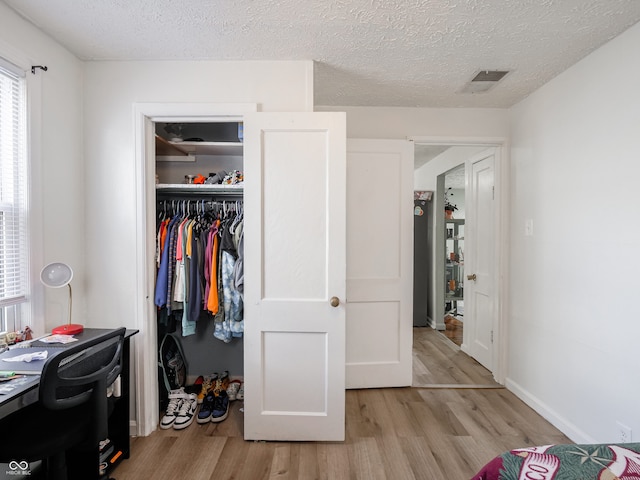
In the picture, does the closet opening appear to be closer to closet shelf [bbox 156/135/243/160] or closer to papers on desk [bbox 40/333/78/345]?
closet shelf [bbox 156/135/243/160]

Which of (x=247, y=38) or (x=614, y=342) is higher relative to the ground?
(x=247, y=38)

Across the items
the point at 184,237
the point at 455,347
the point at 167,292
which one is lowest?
the point at 455,347

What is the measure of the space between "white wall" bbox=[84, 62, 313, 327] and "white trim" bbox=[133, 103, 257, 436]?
42 millimetres

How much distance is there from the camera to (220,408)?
2.28 m

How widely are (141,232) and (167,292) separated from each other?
431mm

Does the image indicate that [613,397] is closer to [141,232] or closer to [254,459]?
[254,459]

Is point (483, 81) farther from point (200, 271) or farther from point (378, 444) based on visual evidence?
point (378, 444)

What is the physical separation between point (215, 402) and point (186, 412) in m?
0.20

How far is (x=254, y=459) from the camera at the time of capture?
186 centimetres

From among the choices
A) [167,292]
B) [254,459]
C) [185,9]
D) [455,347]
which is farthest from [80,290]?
[455,347]

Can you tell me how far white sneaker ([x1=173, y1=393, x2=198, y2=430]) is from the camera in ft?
7.11

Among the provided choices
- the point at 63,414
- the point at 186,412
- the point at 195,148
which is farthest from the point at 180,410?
the point at 195,148

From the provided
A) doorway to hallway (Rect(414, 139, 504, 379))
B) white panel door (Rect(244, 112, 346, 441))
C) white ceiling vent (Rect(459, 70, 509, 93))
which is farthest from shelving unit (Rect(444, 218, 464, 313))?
white panel door (Rect(244, 112, 346, 441))

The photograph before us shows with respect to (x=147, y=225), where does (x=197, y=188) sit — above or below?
above
